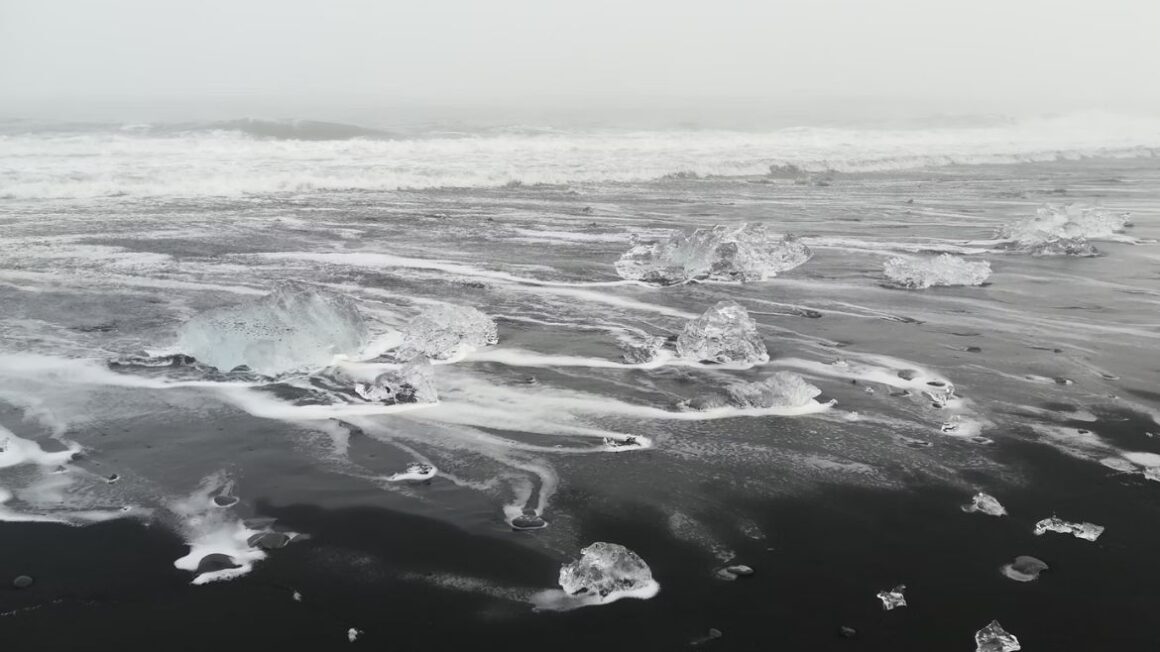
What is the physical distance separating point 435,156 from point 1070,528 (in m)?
22.8

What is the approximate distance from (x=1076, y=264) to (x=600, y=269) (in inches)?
254

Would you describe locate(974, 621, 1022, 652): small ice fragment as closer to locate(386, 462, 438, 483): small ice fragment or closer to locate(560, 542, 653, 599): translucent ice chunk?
locate(560, 542, 653, 599): translucent ice chunk

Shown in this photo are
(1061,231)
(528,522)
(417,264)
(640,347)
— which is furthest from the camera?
(1061,231)

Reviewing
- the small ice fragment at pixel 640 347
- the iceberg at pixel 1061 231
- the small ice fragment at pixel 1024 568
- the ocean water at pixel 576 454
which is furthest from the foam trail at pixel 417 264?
the iceberg at pixel 1061 231

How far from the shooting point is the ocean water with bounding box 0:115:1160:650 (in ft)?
10.5

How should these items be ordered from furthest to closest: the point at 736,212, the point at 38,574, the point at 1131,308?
the point at 736,212, the point at 1131,308, the point at 38,574

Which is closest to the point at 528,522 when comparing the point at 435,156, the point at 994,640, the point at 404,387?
the point at 404,387

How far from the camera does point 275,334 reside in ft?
20.0

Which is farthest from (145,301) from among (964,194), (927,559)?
(964,194)

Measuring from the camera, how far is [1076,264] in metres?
9.98

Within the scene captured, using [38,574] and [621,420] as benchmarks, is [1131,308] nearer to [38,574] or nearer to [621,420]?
[621,420]

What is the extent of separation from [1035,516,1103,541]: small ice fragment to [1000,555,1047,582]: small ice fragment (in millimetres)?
307

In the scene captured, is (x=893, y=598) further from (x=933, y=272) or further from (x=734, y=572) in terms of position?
(x=933, y=272)

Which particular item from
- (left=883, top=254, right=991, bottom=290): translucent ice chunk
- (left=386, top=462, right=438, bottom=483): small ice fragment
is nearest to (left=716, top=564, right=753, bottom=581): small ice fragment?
(left=386, top=462, right=438, bottom=483): small ice fragment
